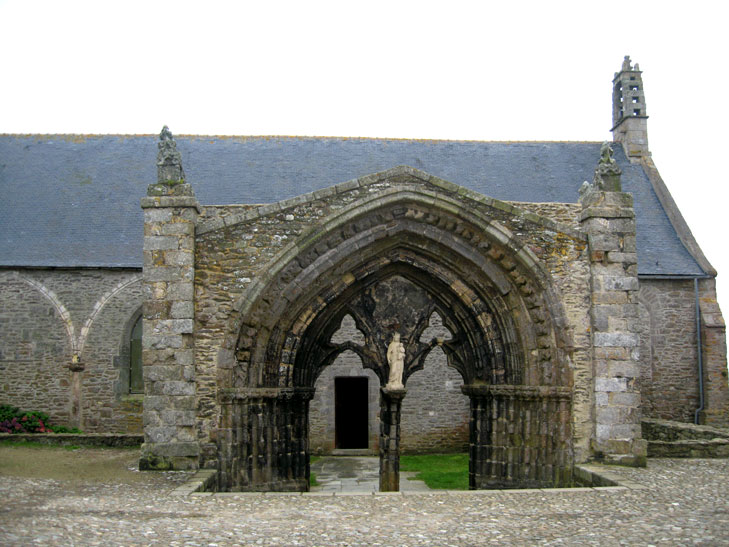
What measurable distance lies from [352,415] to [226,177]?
236 inches

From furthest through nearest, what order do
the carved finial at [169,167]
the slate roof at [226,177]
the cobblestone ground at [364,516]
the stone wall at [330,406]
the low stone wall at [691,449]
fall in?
the stone wall at [330,406] → the slate roof at [226,177] → the low stone wall at [691,449] → the carved finial at [169,167] → the cobblestone ground at [364,516]

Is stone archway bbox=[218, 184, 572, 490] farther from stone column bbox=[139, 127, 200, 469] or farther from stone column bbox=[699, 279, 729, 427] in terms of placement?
stone column bbox=[699, 279, 729, 427]

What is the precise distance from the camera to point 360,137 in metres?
17.0

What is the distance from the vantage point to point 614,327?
8.11 meters

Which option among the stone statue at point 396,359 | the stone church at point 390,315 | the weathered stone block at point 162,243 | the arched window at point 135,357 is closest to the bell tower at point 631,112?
the stone church at point 390,315

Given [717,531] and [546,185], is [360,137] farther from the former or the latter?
[717,531]

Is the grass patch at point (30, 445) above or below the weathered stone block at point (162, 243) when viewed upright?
below

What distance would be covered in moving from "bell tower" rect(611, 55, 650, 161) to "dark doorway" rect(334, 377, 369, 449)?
328 inches

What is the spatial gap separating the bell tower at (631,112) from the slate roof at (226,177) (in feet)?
→ 1.18

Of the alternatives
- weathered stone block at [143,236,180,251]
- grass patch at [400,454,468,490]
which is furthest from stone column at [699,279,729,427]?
weathered stone block at [143,236,180,251]

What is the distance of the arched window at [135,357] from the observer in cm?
1455

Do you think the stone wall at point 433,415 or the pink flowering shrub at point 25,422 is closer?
the pink flowering shrub at point 25,422

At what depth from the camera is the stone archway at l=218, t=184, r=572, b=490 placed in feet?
26.7

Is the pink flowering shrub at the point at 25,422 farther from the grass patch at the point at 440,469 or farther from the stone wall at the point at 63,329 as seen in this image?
the grass patch at the point at 440,469
